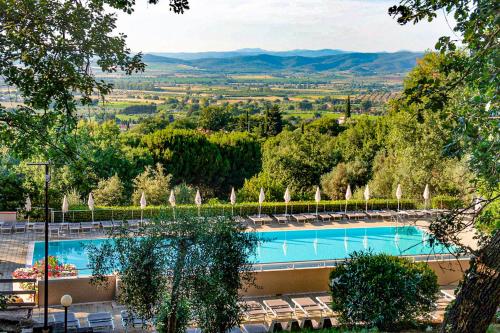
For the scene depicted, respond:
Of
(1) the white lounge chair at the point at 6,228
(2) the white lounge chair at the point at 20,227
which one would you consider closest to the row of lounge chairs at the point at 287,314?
(2) the white lounge chair at the point at 20,227

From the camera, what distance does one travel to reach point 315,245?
16172 mm

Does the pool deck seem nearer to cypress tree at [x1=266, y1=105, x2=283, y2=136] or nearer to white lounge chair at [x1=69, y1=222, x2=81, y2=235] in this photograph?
white lounge chair at [x1=69, y1=222, x2=81, y2=235]

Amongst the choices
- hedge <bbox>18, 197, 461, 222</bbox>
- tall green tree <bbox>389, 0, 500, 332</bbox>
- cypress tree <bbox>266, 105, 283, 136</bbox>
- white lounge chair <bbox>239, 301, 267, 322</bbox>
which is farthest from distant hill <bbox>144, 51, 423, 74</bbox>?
tall green tree <bbox>389, 0, 500, 332</bbox>

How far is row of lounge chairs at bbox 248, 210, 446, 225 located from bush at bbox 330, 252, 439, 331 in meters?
8.35

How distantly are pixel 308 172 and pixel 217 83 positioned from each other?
8885 cm

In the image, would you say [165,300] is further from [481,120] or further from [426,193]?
[426,193]

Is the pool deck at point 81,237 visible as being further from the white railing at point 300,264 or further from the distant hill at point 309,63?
the distant hill at point 309,63

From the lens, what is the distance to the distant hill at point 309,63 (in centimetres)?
12812

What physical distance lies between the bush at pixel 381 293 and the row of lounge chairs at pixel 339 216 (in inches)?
329

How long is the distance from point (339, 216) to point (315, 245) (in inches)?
91.0

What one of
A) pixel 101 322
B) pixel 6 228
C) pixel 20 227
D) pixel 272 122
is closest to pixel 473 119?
pixel 101 322

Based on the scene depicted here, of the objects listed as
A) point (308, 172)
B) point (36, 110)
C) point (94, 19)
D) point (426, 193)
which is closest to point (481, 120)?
point (94, 19)

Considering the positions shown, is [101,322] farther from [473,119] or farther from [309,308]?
[473,119]

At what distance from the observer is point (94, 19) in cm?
533
